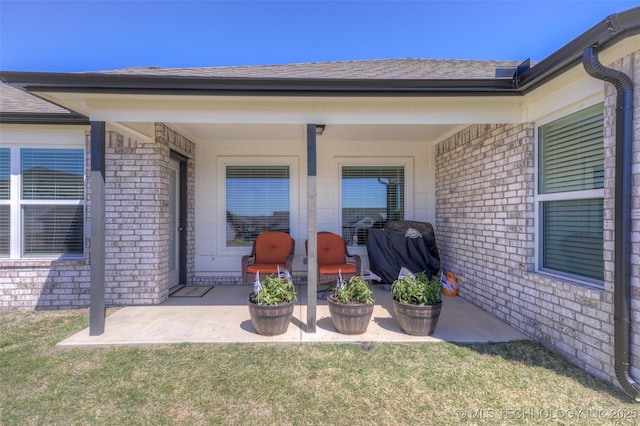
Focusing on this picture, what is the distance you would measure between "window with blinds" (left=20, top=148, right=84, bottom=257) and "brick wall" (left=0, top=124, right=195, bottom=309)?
25cm

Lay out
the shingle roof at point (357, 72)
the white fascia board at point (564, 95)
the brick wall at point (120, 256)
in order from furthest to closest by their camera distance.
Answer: the brick wall at point (120, 256) → the shingle roof at point (357, 72) → the white fascia board at point (564, 95)

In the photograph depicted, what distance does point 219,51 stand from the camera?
7961 millimetres

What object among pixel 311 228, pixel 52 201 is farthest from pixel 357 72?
pixel 52 201

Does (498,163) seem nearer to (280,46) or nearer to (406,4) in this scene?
(406,4)

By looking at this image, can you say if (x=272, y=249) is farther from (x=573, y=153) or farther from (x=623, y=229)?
(x=623, y=229)

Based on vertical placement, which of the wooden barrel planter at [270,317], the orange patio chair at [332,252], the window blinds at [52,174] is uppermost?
the window blinds at [52,174]

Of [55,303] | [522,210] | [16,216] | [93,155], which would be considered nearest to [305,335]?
[522,210]

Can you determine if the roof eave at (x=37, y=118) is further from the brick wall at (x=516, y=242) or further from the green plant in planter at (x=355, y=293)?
the brick wall at (x=516, y=242)

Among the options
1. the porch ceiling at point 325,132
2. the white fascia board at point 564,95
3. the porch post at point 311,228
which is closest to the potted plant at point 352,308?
the porch post at point 311,228

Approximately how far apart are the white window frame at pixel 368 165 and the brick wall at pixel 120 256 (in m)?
2.83

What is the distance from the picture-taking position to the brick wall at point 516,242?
2.25 metres

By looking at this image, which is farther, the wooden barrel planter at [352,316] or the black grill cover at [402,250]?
the black grill cover at [402,250]

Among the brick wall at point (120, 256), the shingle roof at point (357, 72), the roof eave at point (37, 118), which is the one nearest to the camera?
the shingle roof at point (357, 72)

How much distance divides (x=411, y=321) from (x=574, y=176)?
79.3 inches
